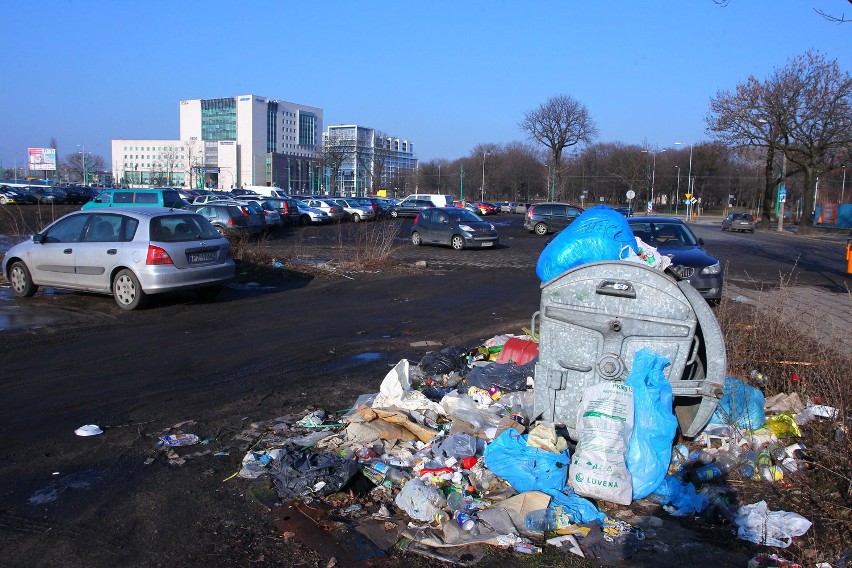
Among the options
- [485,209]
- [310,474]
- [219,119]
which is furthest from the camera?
[219,119]

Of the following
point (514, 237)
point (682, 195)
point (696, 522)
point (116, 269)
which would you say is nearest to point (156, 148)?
point (682, 195)

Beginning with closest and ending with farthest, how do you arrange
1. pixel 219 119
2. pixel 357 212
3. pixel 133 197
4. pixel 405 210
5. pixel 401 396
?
1. pixel 401 396
2. pixel 133 197
3. pixel 357 212
4. pixel 405 210
5. pixel 219 119

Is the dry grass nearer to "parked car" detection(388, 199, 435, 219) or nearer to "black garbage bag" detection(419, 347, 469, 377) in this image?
"black garbage bag" detection(419, 347, 469, 377)

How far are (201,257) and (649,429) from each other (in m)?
8.97

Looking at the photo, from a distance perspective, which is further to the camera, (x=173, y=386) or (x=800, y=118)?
(x=800, y=118)

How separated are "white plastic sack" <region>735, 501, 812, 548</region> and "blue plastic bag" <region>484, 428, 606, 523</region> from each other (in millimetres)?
819

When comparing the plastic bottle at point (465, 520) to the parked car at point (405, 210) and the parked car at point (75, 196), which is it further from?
the parked car at point (75, 196)

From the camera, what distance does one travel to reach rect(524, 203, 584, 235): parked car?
3591cm

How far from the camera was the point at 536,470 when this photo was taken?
4301mm

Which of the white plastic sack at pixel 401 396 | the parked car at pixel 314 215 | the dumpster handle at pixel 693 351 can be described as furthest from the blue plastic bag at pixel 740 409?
the parked car at pixel 314 215

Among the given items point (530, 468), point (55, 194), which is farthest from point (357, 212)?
point (530, 468)

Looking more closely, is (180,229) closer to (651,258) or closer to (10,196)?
(651,258)

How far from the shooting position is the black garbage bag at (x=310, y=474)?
14.2 feet

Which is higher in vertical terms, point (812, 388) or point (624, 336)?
point (624, 336)
